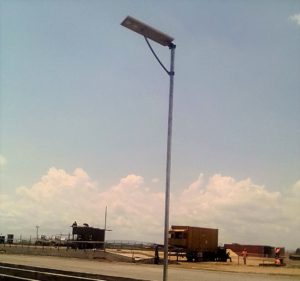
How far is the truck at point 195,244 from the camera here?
4747cm

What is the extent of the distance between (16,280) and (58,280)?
7.42ft

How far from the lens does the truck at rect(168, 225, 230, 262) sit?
1869 inches

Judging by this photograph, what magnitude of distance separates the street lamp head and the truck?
3640cm

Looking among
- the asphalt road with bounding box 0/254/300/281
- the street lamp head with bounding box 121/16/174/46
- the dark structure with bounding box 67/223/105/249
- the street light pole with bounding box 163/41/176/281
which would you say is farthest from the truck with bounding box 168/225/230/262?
the street lamp head with bounding box 121/16/174/46

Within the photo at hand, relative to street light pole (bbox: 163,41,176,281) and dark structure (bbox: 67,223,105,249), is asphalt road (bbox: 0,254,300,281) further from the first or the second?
dark structure (bbox: 67,223,105,249)

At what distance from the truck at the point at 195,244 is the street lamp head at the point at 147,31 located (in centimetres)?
3640

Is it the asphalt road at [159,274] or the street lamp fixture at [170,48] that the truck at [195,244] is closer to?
the asphalt road at [159,274]

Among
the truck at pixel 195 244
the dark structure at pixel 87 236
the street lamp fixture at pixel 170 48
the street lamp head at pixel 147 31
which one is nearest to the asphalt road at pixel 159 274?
the street lamp fixture at pixel 170 48

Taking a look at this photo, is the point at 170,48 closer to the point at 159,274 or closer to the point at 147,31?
the point at 147,31

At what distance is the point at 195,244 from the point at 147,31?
129 feet

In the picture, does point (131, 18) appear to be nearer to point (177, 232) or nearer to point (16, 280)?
point (16, 280)

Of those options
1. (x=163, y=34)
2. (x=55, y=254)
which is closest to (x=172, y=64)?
(x=163, y=34)

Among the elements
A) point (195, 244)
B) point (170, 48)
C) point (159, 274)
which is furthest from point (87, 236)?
point (170, 48)

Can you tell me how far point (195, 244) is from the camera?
48156 mm
